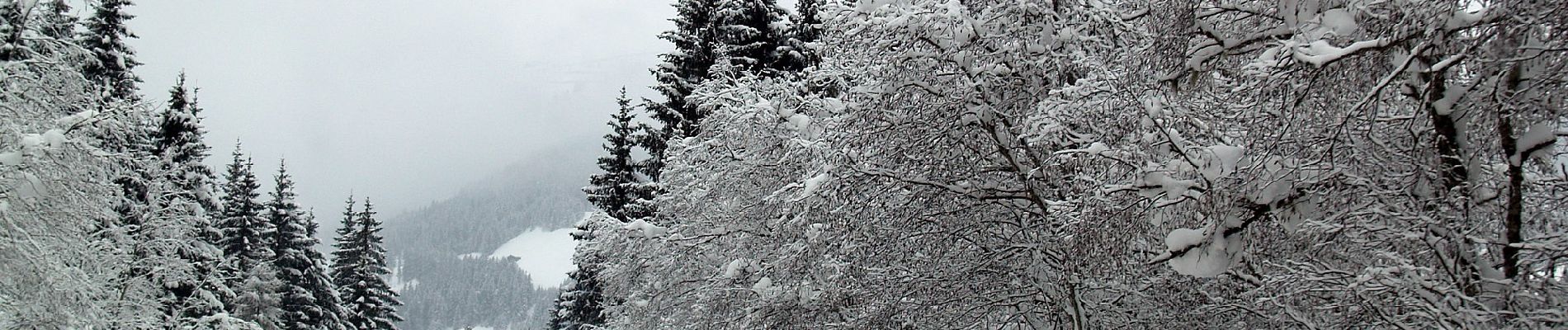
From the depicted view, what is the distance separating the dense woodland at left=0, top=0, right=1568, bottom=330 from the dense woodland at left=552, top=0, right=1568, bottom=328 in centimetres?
2

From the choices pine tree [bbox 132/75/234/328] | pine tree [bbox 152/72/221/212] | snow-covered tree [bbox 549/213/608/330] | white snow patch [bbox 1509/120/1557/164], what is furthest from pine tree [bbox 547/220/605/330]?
white snow patch [bbox 1509/120/1557/164]

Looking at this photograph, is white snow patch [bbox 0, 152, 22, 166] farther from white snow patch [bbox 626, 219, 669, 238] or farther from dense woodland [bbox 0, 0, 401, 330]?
white snow patch [bbox 626, 219, 669, 238]

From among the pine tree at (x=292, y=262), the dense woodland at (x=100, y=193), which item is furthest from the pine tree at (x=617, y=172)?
the pine tree at (x=292, y=262)

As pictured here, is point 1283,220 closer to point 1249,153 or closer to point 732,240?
point 1249,153

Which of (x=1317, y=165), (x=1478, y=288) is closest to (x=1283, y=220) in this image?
(x=1317, y=165)

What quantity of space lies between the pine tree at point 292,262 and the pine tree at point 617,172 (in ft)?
37.5

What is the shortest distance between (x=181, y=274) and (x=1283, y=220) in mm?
13941

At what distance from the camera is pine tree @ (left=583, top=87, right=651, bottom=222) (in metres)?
18.0

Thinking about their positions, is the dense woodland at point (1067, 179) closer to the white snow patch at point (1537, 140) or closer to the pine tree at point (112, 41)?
the white snow patch at point (1537, 140)

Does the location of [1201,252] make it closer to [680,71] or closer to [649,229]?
[649,229]

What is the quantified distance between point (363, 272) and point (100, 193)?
22533 millimetres

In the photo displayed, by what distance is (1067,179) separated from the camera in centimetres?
637

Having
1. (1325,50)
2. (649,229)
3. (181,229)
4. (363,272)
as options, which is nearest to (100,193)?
(181,229)

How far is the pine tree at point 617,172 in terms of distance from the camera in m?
18.0
